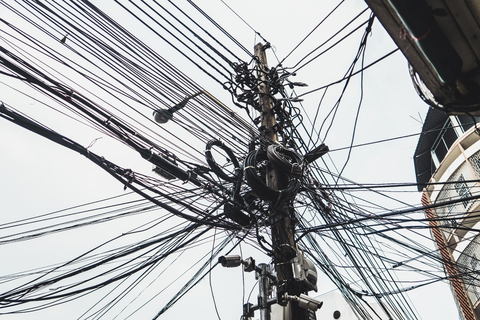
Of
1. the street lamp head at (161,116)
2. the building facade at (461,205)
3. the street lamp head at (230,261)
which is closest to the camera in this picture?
the street lamp head at (230,261)

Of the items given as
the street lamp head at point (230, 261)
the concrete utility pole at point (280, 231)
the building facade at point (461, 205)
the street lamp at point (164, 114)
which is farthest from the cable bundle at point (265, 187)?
the building facade at point (461, 205)

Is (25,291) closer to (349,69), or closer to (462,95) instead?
Result: (349,69)

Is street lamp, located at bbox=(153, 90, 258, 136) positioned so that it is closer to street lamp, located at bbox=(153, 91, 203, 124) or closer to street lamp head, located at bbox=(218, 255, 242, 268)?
street lamp, located at bbox=(153, 91, 203, 124)

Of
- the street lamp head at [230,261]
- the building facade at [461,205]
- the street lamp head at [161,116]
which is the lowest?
the street lamp head at [230,261]

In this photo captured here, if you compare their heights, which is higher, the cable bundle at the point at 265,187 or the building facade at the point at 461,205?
the building facade at the point at 461,205

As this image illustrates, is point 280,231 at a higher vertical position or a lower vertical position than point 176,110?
lower

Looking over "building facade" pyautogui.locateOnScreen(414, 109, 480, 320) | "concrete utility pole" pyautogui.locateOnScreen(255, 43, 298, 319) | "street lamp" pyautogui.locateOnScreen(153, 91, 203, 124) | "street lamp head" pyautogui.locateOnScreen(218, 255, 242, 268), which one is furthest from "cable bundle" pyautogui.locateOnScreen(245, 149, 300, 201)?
"building facade" pyautogui.locateOnScreen(414, 109, 480, 320)

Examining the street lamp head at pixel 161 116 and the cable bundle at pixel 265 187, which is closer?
the street lamp head at pixel 161 116

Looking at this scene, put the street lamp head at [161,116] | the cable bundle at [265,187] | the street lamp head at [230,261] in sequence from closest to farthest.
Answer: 1. the street lamp head at [230,261]
2. the street lamp head at [161,116]
3. the cable bundle at [265,187]

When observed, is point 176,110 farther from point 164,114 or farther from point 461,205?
point 461,205

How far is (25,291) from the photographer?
4445 millimetres

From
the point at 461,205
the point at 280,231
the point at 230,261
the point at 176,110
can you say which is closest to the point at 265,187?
the point at 280,231

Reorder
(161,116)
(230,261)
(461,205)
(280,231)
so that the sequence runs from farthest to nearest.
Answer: (461,205) → (280,231) → (161,116) → (230,261)

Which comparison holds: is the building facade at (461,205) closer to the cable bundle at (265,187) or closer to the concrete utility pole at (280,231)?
the concrete utility pole at (280,231)
